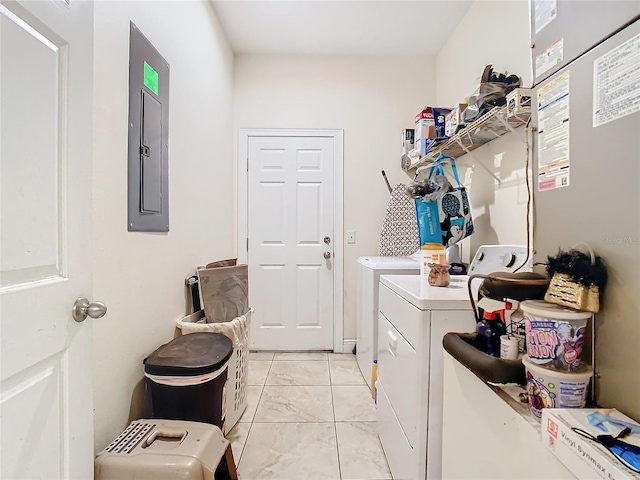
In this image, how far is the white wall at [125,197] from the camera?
47.0 inches

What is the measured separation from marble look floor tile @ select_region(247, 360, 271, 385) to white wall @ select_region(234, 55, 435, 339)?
1.10 meters

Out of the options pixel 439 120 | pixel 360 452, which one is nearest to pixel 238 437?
pixel 360 452

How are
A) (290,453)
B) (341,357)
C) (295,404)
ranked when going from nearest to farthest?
(290,453), (295,404), (341,357)

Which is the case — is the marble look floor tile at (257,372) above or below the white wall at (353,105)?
below

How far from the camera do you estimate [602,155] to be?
631 mm

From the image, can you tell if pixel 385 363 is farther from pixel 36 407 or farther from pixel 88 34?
pixel 88 34

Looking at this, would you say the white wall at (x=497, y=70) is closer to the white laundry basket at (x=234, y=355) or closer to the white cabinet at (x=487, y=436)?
the white cabinet at (x=487, y=436)

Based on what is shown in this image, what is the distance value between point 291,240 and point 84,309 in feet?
7.54

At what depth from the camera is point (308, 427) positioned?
6.32 ft

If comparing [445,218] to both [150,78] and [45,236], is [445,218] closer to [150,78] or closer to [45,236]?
[150,78]

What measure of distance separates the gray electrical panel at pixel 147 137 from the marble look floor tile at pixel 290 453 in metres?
1.23

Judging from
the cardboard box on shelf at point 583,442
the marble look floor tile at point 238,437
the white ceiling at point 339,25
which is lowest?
the marble look floor tile at point 238,437

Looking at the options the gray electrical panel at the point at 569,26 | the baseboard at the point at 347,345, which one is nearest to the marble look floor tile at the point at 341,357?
the baseboard at the point at 347,345

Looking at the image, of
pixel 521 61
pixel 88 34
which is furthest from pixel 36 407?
pixel 521 61
